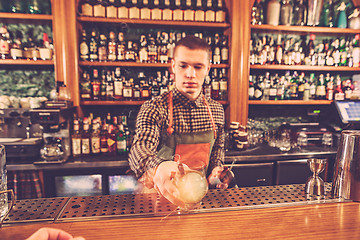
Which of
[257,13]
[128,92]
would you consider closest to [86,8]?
[128,92]

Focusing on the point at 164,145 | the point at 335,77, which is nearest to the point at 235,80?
the point at 164,145

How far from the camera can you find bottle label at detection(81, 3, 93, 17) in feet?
8.30

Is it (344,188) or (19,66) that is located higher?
(19,66)

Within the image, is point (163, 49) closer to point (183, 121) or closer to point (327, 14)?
point (183, 121)

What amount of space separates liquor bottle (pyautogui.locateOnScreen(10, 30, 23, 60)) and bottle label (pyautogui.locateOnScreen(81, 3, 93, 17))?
792 millimetres

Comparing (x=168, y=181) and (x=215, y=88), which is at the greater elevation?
(x=215, y=88)

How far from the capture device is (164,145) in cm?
179

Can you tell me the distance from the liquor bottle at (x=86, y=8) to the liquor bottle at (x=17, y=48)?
2.58 ft

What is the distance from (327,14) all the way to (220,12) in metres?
1.57

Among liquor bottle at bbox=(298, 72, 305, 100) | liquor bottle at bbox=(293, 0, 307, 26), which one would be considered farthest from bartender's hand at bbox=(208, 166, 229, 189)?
liquor bottle at bbox=(293, 0, 307, 26)

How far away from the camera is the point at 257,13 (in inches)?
116

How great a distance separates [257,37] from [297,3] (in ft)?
2.24

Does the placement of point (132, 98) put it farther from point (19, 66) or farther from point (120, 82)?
Result: point (19, 66)

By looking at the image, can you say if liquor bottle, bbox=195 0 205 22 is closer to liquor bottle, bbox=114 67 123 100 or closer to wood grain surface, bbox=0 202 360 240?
liquor bottle, bbox=114 67 123 100
